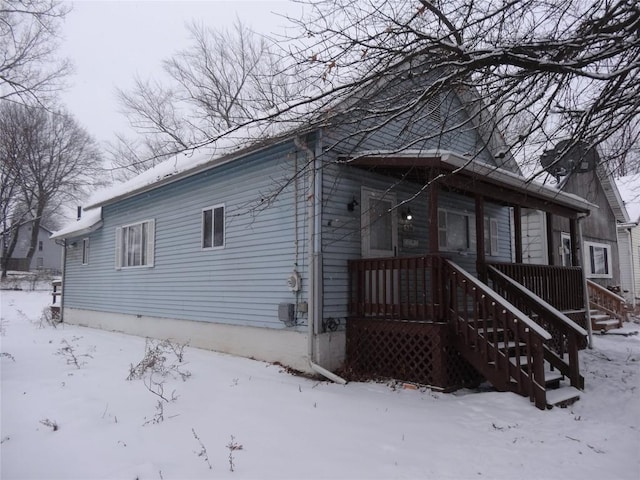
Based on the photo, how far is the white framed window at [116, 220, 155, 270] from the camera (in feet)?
38.4

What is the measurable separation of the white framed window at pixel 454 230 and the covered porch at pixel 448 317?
1.49 metres

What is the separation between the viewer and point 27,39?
1394 centimetres

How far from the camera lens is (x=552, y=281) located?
9.36 m

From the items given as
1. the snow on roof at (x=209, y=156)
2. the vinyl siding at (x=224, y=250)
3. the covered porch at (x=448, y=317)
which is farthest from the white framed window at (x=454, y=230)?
the snow on roof at (x=209, y=156)

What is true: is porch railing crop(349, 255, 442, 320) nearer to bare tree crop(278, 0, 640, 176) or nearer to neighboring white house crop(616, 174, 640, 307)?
bare tree crop(278, 0, 640, 176)

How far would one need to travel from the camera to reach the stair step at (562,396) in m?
5.69

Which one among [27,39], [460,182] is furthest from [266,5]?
[27,39]

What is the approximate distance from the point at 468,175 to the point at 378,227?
5.79 ft

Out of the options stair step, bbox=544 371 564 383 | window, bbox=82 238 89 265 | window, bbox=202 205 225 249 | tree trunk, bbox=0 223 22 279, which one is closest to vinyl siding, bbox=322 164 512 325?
window, bbox=202 205 225 249

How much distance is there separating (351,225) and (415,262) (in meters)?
1.42

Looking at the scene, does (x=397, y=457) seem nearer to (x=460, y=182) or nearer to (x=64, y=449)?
(x=64, y=449)

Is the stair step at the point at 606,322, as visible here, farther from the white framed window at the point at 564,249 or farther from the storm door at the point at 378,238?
the storm door at the point at 378,238

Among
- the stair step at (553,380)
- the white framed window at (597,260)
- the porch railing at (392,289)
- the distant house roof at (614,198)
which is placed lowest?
the stair step at (553,380)

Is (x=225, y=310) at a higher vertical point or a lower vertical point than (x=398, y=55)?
lower
